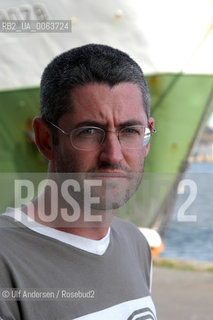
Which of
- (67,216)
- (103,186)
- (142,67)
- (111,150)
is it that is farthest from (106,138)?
(142,67)

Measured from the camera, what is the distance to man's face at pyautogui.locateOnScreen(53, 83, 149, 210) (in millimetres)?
1358

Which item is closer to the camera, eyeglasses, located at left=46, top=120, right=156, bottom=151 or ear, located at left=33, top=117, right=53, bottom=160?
eyeglasses, located at left=46, top=120, right=156, bottom=151

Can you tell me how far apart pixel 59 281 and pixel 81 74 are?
61 cm

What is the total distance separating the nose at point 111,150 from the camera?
1.37m

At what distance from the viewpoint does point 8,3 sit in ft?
18.1

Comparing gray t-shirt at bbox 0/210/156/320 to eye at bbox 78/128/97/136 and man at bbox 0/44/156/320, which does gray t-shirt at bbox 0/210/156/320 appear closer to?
man at bbox 0/44/156/320

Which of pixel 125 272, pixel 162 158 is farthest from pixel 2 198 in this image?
pixel 125 272

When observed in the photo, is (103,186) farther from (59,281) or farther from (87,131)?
(59,281)

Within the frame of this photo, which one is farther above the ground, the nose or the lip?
the nose

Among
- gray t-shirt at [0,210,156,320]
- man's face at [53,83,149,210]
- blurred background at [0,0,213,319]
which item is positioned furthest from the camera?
blurred background at [0,0,213,319]

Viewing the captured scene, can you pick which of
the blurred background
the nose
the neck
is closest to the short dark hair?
the nose

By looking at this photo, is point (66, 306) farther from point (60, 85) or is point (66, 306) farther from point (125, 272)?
point (60, 85)

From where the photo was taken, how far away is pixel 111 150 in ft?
4.50

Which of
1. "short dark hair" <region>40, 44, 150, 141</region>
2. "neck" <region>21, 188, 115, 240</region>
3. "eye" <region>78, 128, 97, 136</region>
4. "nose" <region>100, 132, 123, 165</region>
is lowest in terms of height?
"neck" <region>21, 188, 115, 240</region>
